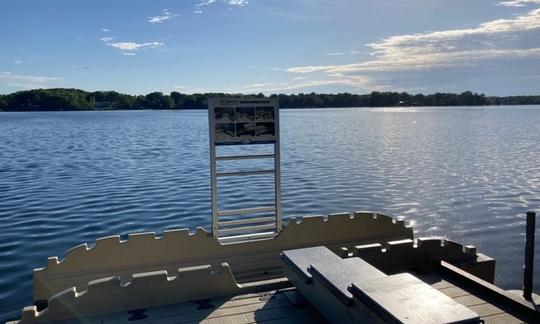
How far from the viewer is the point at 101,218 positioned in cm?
1548

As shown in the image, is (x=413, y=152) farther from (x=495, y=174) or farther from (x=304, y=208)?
(x=304, y=208)

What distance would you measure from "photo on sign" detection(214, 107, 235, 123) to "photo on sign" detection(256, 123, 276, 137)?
527 millimetres

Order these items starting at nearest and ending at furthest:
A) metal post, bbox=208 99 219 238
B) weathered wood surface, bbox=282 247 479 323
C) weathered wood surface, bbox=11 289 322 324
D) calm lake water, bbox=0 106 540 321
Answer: weathered wood surface, bbox=282 247 479 323, weathered wood surface, bbox=11 289 322 324, metal post, bbox=208 99 219 238, calm lake water, bbox=0 106 540 321

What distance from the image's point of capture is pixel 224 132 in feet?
27.1

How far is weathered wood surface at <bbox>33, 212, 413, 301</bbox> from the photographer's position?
739 cm

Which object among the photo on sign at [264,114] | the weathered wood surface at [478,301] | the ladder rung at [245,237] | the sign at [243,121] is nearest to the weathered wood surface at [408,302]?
the weathered wood surface at [478,301]

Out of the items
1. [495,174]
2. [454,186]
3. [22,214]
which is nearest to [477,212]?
[454,186]

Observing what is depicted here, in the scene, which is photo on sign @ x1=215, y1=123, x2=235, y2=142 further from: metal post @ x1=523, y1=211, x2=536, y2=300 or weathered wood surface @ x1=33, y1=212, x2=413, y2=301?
metal post @ x1=523, y1=211, x2=536, y2=300

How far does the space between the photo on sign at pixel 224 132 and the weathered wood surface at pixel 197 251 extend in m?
1.65

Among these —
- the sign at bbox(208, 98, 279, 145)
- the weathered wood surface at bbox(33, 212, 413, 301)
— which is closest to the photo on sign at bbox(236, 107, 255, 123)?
the sign at bbox(208, 98, 279, 145)

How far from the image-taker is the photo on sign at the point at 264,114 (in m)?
8.49

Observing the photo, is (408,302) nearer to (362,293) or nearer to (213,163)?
(362,293)

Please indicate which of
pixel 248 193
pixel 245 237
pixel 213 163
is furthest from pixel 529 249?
pixel 248 193

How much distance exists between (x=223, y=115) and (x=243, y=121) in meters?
0.38
